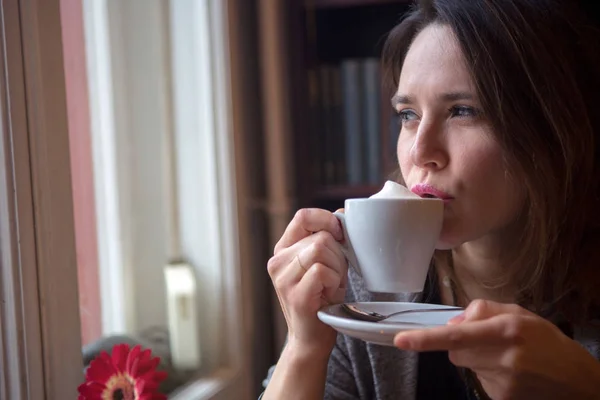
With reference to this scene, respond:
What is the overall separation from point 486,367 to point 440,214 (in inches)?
7.7

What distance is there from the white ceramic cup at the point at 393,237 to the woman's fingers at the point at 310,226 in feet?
0.14

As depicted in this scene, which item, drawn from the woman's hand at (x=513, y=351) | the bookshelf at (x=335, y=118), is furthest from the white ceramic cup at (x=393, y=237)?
the bookshelf at (x=335, y=118)

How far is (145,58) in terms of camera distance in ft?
4.81

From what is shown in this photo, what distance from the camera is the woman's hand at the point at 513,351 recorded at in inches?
23.2

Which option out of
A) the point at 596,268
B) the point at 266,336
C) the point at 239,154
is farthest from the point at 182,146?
the point at 596,268

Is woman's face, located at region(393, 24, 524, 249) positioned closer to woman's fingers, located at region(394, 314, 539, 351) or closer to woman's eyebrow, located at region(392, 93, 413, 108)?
woman's eyebrow, located at region(392, 93, 413, 108)

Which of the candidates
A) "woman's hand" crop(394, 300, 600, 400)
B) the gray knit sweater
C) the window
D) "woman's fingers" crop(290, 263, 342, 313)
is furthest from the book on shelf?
"woman's hand" crop(394, 300, 600, 400)

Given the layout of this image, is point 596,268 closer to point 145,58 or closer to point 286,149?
point 286,149

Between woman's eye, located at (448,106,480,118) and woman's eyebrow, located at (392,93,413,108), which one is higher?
woman's eyebrow, located at (392,93,413,108)

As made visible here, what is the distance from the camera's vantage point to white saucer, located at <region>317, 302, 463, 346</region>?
62 centimetres

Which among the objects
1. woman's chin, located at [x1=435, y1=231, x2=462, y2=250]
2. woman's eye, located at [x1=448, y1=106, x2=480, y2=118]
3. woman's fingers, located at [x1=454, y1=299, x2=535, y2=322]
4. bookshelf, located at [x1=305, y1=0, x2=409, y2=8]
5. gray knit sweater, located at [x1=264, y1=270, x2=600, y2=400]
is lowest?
gray knit sweater, located at [x1=264, y1=270, x2=600, y2=400]

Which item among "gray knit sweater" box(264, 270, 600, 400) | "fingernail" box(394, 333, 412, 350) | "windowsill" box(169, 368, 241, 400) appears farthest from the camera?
"windowsill" box(169, 368, 241, 400)

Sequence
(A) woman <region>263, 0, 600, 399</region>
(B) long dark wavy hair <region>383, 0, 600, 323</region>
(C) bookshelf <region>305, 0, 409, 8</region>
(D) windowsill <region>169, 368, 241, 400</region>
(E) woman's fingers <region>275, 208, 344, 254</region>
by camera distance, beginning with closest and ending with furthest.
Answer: (A) woman <region>263, 0, 600, 399</region>
(E) woman's fingers <region>275, 208, 344, 254</region>
(B) long dark wavy hair <region>383, 0, 600, 323</region>
(D) windowsill <region>169, 368, 241, 400</region>
(C) bookshelf <region>305, 0, 409, 8</region>

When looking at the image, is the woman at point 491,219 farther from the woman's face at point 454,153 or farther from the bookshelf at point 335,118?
the bookshelf at point 335,118
